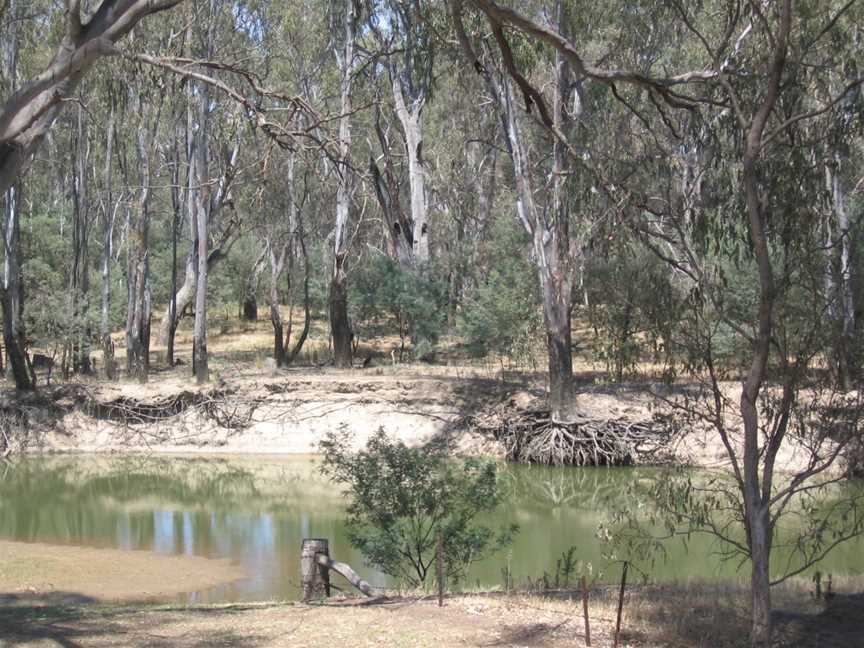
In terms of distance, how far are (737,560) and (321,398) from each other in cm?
1026

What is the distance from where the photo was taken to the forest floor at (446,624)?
5914 millimetres

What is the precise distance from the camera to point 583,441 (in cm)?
1783

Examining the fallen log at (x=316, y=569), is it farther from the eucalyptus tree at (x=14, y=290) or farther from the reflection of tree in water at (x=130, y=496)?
the eucalyptus tree at (x=14, y=290)

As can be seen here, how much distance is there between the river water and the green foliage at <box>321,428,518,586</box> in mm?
903

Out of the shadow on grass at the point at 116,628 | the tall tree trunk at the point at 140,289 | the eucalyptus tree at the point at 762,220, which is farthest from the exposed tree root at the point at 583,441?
the shadow on grass at the point at 116,628

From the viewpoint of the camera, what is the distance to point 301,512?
15023 mm

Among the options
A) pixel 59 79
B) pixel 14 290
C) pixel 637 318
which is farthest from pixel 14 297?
pixel 637 318

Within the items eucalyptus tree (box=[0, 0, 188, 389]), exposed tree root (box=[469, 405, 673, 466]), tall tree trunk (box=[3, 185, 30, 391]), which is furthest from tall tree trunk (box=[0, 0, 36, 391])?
eucalyptus tree (box=[0, 0, 188, 389])

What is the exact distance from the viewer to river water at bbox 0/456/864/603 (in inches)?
429

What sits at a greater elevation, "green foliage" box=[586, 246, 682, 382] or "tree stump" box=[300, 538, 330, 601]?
"green foliage" box=[586, 246, 682, 382]

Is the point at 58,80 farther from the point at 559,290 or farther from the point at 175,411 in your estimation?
the point at 175,411

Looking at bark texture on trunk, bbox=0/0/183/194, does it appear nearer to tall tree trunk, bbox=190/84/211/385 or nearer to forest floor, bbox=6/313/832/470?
forest floor, bbox=6/313/832/470

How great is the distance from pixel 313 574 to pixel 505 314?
1377 cm

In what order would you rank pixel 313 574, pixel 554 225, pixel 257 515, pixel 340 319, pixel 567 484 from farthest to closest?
pixel 340 319 < pixel 554 225 < pixel 567 484 < pixel 257 515 < pixel 313 574
